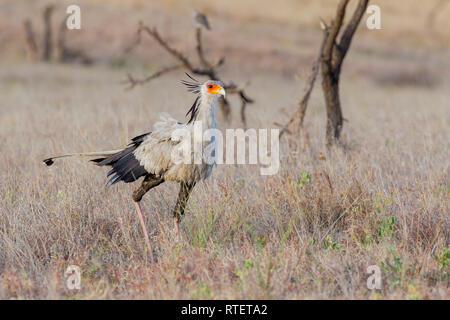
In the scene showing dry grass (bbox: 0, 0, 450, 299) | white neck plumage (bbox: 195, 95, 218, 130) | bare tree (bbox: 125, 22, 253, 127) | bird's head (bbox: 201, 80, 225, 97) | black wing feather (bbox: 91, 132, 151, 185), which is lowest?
dry grass (bbox: 0, 0, 450, 299)

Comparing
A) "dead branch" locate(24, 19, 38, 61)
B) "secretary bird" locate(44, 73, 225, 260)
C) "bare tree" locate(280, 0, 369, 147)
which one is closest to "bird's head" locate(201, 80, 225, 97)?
"secretary bird" locate(44, 73, 225, 260)

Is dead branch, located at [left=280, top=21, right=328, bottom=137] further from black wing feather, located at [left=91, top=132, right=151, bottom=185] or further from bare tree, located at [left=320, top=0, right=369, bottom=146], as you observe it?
black wing feather, located at [left=91, top=132, right=151, bottom=185]

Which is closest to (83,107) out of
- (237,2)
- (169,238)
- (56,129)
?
(56,129)

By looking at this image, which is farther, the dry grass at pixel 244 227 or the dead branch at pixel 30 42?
the dead branch at pixel 30 42

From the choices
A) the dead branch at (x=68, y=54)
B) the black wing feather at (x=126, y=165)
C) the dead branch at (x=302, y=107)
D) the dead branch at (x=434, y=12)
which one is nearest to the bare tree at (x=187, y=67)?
the dead branch at (x=302, y=107)

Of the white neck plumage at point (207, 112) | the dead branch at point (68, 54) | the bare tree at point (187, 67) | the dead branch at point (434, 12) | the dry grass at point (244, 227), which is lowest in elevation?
the dry grass at point (244, 227)

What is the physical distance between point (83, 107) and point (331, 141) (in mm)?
5944

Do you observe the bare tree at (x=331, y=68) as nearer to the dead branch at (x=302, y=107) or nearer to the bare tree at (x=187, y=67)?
the dead branch at (x=302, y=107)

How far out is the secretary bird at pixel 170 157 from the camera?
436 centimetres

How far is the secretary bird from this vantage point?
4363 mm

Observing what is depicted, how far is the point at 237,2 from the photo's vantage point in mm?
36031

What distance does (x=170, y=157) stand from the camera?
4.38 meters

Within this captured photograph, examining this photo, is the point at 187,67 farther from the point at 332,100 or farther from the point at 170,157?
the point at 170,157

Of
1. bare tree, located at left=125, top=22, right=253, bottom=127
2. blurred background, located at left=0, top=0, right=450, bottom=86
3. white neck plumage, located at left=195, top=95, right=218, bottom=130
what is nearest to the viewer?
white neck plumage, located at left=195, top=95, right=218, bottom=130
